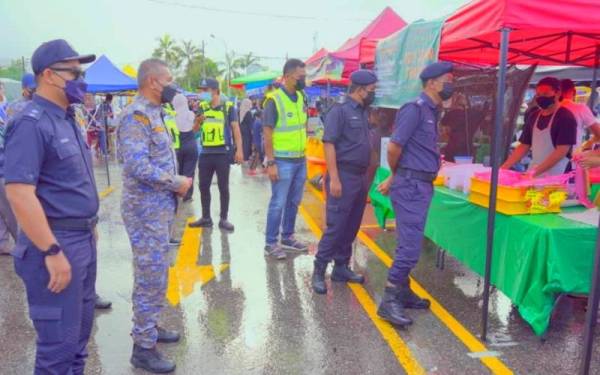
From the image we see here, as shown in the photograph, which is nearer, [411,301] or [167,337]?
[167,337]

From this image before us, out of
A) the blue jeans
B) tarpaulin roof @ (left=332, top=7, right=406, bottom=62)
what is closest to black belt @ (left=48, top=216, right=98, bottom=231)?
the blue jeans

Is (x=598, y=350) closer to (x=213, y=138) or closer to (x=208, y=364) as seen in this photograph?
(x=208, y=364)

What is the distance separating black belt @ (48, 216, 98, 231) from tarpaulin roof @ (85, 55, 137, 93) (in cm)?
902

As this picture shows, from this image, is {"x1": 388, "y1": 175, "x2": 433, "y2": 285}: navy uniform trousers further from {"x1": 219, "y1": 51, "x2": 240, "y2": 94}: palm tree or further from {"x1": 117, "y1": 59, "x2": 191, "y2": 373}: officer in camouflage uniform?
{"x1": 219, "y1": 51, "x2": 240, "y2": 94}: palm tree

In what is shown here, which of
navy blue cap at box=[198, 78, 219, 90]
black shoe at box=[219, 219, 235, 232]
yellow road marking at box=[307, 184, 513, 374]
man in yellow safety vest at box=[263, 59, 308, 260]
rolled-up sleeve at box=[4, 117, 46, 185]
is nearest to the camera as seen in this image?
rolled-up sleeve at box=[4, 117, 46, 185]

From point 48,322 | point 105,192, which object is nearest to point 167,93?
point 48,322

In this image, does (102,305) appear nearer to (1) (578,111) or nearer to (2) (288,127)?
(2) (288,127)

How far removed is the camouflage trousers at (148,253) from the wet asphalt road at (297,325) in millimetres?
348

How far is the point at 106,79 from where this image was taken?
11.1m

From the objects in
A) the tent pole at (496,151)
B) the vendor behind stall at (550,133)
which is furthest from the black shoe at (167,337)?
the vendor behind stall at (550,133)

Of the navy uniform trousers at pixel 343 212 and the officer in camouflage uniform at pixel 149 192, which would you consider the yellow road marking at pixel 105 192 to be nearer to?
the navy uniform trousers at pixel 343 212

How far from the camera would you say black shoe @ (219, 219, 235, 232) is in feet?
21.8

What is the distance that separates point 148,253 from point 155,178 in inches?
19.1

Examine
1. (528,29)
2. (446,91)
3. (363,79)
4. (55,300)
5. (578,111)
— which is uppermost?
(528,29)
